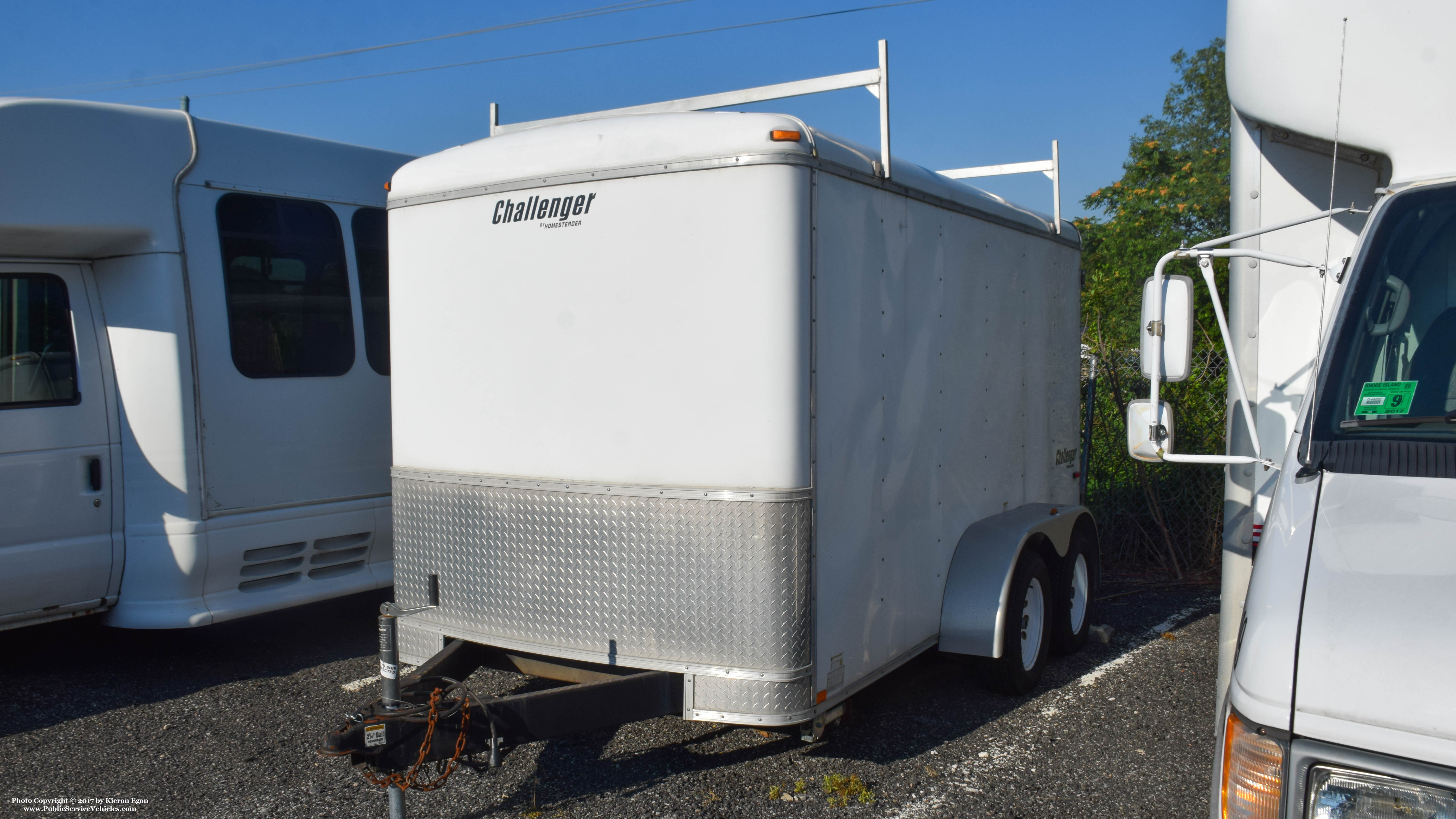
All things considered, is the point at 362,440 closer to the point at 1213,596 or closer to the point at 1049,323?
the point at 1049,323

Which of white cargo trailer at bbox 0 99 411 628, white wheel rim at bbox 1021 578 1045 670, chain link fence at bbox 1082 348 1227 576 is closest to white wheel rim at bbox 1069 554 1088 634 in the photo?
white wheel rim at bbox 1021 578 1045 670

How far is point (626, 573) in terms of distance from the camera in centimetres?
416

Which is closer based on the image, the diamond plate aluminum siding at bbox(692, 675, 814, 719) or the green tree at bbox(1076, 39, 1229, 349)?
the diamond plate aluminum siding at bbox(692, 675, 814, 719)

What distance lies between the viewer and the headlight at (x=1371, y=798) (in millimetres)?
1958

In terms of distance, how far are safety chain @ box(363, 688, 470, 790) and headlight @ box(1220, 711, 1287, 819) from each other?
2.57 m

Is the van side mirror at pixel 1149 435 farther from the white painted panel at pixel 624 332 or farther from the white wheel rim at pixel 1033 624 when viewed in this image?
the white wheel rim at pixel 1033 624

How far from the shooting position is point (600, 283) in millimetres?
4180

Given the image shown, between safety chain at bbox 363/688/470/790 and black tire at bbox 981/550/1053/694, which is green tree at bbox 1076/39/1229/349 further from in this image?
safety chain at bbox 363/688/470/790

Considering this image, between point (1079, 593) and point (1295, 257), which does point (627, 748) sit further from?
point (1295, 257)

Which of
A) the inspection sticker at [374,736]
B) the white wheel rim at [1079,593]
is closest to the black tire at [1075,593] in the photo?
the white wheel rim at [1079,593]

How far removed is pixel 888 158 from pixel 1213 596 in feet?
16.9

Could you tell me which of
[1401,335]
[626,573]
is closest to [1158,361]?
[1401,335]

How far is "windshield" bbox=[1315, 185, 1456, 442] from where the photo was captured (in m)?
2.82

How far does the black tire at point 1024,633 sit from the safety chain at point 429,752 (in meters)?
2.58
